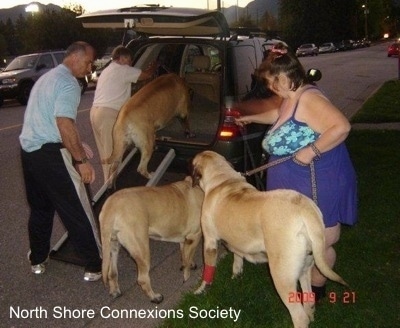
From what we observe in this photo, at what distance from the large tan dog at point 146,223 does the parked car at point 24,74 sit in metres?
15.5

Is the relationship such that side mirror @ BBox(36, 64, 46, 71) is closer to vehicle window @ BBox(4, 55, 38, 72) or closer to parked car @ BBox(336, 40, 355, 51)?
vehicle window @ BBox(4, 55, 38, 72)

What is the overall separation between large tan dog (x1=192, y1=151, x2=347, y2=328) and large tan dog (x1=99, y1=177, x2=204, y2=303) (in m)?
0.46

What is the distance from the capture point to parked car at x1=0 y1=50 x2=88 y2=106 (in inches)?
761

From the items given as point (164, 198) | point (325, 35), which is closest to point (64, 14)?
point (164, 198)

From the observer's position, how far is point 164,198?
4.46 meters

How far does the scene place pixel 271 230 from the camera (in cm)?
327

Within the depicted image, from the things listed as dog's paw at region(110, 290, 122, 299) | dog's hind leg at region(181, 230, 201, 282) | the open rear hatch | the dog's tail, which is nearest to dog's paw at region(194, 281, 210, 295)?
dog's hind leg at region(181, 230, 201, 282)

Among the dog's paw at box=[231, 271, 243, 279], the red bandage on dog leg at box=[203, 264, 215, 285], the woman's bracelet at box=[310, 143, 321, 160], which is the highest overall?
the woman's bracelet at box=[310, 143, 321, 160]

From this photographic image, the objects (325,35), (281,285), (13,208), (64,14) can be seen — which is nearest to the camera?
(281,285)

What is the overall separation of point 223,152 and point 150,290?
6.22 ft

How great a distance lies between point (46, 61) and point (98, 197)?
16593 millimetres

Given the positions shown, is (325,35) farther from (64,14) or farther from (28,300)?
(28,300)

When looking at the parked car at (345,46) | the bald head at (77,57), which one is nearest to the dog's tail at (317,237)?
the bald head at (77,57)

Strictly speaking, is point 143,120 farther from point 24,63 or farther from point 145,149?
point 24,63
